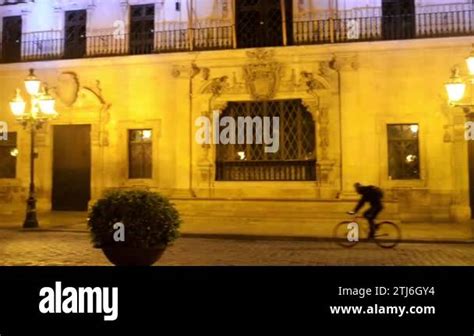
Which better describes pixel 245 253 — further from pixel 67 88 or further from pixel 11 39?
pixel 11 39

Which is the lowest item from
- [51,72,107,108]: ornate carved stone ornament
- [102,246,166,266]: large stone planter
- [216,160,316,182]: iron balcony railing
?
[102,246,166,266]: large stone planter

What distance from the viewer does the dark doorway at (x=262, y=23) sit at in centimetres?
1977

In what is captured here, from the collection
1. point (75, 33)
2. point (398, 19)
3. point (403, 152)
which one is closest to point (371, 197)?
point (403, 152)

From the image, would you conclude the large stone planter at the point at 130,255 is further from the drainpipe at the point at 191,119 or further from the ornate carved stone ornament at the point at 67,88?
the ornate carved stone ornament at the point at 67,88

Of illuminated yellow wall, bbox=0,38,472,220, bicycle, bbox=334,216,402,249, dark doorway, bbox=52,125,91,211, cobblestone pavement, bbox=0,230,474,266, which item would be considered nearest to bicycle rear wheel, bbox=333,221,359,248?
bicycle, bbox=334,216,402,249

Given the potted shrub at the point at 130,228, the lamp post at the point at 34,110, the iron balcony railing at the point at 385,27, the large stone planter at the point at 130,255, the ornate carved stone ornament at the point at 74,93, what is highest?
the iron balcony railing at the point at 385,27

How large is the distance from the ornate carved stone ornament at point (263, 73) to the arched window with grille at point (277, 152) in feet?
1.66

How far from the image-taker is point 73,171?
21.6 meters

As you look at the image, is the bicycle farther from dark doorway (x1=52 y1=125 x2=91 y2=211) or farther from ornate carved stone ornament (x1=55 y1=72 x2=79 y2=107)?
ornate carved stone ornament (x1=55 y1=72 x2=79 y2=107)

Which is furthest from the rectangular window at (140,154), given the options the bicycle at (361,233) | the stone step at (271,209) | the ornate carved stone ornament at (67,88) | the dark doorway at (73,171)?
the bicycle at (361,233)

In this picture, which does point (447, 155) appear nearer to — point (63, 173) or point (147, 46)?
point (147, 46)

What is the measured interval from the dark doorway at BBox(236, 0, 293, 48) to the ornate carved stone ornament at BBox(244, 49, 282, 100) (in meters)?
0.63

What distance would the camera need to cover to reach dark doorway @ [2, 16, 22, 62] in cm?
2234

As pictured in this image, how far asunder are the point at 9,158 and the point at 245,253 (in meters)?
14.7
